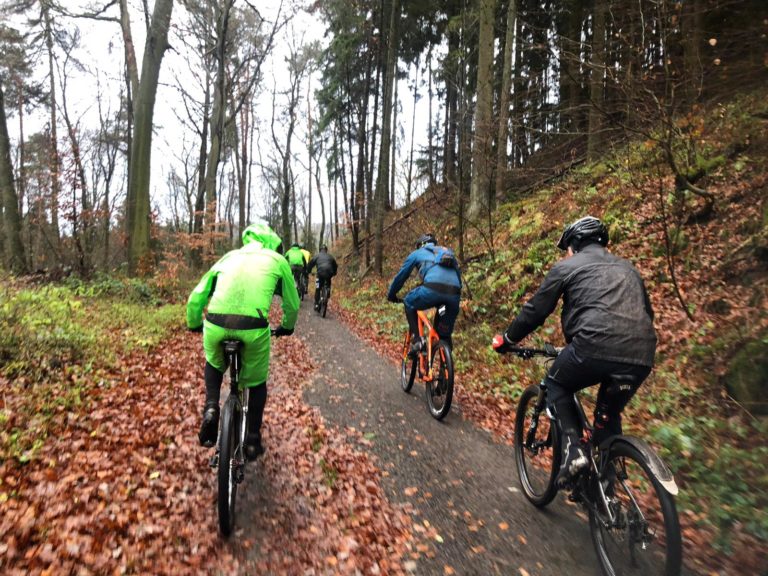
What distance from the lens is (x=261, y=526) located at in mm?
2852

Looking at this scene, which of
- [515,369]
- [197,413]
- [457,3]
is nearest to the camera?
[197,413]

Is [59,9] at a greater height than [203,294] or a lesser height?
greater

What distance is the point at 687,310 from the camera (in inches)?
212

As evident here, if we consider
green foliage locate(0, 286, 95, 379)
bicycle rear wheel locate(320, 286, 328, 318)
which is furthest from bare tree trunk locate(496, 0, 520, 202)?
green foliage locate(0, 286, 95, 379)

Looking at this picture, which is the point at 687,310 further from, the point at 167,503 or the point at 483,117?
the point at 167,503

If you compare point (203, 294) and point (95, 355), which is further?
point (95, 355)

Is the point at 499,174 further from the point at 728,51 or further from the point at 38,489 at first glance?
the point at 38,489

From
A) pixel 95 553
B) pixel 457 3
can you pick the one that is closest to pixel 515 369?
pixel 95 553

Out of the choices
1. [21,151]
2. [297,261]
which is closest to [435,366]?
[297,261]

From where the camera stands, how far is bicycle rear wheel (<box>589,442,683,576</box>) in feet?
6.53

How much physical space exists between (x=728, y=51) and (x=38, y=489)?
1142 cm

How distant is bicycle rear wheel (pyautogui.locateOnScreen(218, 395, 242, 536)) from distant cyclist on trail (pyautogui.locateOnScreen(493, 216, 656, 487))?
2144mm

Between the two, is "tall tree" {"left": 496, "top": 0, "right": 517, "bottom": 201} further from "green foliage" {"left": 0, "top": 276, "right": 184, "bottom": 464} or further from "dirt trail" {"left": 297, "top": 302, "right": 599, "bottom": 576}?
"green foliage" {"left": 0, "top": 276, "right": 184, "bottom": 464}

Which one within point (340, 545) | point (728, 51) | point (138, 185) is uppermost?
point (728, 51)
